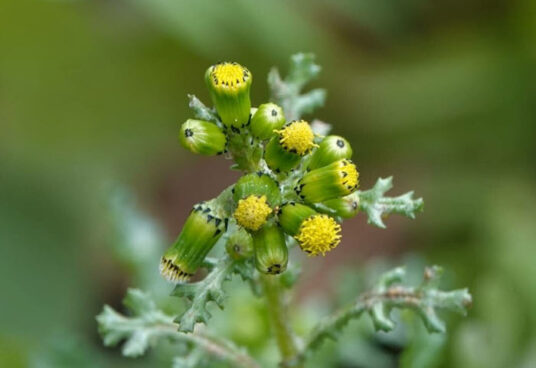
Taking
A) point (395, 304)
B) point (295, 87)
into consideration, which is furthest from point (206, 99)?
point (395, 304)

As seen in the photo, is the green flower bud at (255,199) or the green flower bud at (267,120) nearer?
the green flower bud at (255,199)

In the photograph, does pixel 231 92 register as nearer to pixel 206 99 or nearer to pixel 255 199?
pixel 255 199

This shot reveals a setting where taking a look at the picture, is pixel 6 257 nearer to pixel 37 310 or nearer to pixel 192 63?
pixel 37 310

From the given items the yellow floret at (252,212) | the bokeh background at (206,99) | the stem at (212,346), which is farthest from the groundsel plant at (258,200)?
the bokeh background at (206,99)

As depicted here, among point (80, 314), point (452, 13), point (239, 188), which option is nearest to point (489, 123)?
point (452, 13)

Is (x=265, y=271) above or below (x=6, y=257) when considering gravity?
below

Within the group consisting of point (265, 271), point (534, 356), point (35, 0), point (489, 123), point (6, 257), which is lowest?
point (265, 271)

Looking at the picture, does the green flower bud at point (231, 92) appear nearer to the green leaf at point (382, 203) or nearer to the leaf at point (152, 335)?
the green leaf at point (382, 203)
